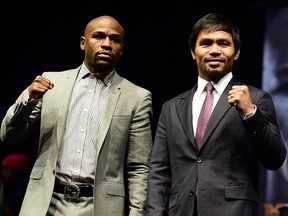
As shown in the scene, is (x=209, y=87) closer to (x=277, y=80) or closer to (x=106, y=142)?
(x=106, y=142)

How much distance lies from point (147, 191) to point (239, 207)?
1.38ft

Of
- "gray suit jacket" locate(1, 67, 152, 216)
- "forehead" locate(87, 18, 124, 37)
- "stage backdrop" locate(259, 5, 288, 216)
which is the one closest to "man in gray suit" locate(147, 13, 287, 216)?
"gray suit jacket" locate(1, 67, 152, 216)

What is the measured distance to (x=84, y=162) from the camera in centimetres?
289

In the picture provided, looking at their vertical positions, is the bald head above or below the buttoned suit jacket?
above

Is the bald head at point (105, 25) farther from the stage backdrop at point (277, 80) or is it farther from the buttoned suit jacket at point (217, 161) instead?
the stage backdrop at point (277, 80)

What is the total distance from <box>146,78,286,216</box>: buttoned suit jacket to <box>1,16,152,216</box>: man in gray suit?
18cm

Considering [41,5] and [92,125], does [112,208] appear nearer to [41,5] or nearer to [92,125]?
[92,125]

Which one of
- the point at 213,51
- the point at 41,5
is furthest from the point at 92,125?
the point at 41,5

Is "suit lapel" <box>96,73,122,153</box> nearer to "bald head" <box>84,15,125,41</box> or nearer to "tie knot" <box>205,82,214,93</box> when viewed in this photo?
"bald head" <box>84,15,125,41</box>

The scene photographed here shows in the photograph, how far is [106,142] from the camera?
9.54ft

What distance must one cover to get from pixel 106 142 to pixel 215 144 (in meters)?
0.51

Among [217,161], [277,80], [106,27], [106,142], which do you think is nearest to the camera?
[217,161]

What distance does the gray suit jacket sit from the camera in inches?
113

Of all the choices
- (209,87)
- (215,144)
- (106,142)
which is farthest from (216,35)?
(106,142)
